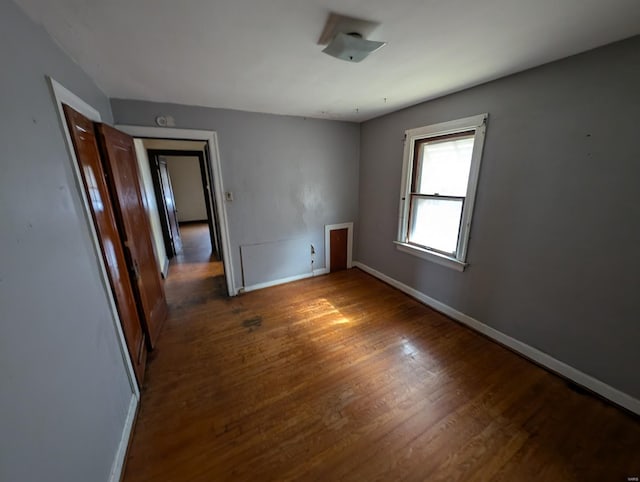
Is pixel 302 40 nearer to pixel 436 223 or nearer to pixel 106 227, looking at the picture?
pixel 106 227

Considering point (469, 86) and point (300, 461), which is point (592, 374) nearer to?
point (300, 461)

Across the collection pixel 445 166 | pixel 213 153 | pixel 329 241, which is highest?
pixel 213 153

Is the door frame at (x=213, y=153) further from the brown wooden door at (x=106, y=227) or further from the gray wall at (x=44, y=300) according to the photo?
the gray wall at (x=44, y=300)

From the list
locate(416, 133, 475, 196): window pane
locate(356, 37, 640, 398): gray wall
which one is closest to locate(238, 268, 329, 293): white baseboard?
locate(416, 133, 475, 196): window pane

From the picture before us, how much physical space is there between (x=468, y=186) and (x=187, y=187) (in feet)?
28.9

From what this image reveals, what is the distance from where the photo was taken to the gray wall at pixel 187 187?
26.7ft

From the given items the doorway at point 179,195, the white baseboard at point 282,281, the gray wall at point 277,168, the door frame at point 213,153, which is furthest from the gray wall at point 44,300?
the doorway at point 179,195

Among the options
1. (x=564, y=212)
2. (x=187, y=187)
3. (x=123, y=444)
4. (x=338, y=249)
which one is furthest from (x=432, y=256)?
(x=187, y=187)

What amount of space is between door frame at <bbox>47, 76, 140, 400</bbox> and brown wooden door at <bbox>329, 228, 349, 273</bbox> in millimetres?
2779

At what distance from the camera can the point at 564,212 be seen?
68.1 inches

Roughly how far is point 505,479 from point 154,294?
311 cm

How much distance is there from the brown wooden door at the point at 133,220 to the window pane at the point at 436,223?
3.02 meters

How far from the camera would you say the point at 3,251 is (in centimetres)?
78

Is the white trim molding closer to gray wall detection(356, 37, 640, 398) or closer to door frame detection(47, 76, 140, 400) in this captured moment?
gray wall detection(356, 37, 640, 398)
